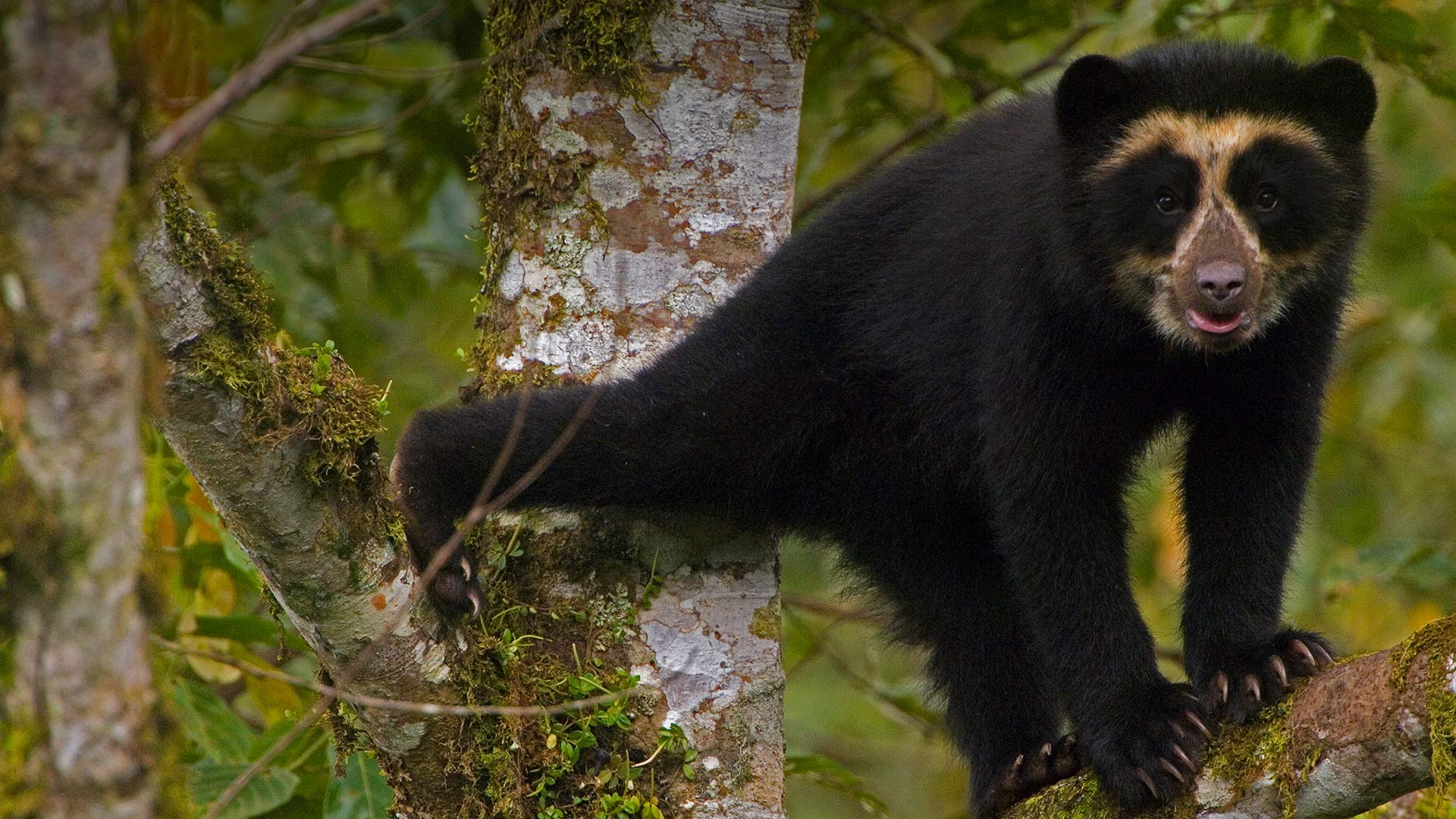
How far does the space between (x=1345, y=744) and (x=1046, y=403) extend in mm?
1401

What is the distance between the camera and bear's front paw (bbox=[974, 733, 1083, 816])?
167 inches

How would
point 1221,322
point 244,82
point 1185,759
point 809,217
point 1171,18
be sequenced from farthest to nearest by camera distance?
1. point 809,217
2. point 1171,18
3. point 1221,322
4. point 1185,759
5. point 244,82

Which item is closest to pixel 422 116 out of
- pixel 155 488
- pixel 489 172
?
pixel 489 172

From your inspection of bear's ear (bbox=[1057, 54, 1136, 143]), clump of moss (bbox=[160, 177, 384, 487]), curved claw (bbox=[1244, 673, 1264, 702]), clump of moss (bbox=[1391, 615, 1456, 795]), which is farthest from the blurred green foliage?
clump of moss (bbox=[1391, 615, 1456, 795])

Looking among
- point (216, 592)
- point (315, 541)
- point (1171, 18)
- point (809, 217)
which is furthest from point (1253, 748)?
point (809, 217)

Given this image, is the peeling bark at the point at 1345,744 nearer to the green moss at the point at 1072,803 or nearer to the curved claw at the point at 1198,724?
the curved claw at the point at 1198,724

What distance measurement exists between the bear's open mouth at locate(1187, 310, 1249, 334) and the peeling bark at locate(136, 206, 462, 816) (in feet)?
6.99

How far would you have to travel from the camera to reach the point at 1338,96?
398 centimetres

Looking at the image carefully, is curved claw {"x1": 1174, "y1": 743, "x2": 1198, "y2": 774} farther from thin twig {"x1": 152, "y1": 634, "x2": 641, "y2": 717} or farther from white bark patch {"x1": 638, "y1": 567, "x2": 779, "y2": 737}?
thin twig {"x1": 152, "y1": 634, "x2": 641, "y2": 717}

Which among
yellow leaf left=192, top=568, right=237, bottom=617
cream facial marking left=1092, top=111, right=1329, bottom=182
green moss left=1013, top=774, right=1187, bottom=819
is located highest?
cream facial marking left=1092, top=111, right=1329, bottom=182

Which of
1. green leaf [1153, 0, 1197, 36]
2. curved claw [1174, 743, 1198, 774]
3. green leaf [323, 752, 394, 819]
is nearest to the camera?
curved claw [1174, 743, 1198, 774]

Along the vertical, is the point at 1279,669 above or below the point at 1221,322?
below

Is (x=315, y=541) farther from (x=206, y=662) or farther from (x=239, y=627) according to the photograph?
(x=206, y=662)

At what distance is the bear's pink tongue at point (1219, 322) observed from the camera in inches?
146
